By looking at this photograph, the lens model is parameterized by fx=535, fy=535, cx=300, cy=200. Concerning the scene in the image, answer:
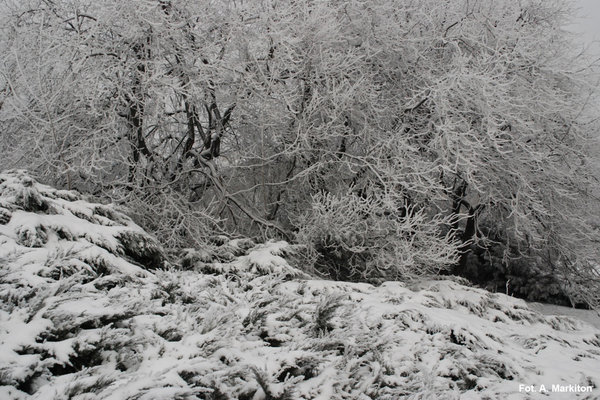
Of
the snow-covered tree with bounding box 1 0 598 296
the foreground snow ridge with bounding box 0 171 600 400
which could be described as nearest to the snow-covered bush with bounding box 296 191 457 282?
the snow-covered tree with bounding box 1 0 598 296

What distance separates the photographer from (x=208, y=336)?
301 centimetres

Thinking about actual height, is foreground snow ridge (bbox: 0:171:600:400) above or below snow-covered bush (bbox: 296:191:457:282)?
above

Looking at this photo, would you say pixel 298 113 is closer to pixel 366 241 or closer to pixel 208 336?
pixel 366 241

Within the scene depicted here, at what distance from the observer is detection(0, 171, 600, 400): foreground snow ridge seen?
8.45ft

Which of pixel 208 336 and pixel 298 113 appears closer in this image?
pixel 208 336

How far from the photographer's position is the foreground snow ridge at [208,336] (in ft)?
8.45

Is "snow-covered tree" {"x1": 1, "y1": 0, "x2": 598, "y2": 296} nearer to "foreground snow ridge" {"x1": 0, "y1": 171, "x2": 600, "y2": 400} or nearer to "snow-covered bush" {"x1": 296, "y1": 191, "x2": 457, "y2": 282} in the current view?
"snow-covered bush" {"x1": 296, "y1": 191, "x2": 457, "y2": 282}

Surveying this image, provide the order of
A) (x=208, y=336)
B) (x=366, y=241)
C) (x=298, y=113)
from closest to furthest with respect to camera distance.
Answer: (x=208, y=336) < (x=366, y=241) < (x=298, y=113)

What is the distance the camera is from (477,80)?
7945 mm

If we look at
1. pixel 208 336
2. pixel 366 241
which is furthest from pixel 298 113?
pixel 208 336

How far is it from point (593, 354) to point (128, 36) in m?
6.58

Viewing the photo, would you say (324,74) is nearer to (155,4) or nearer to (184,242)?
(155,4)

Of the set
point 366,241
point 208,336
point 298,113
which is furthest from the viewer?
point 298,113

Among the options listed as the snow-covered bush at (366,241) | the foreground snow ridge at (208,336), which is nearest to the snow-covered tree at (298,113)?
the snow-covered bush at (366,241)
